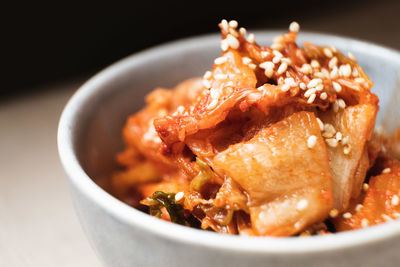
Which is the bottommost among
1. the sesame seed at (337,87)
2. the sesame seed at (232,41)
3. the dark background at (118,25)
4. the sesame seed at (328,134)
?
the dark background at (118,25)

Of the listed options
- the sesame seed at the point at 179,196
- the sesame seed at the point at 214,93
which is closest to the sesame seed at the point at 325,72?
the sesame seed at the point at 214,93

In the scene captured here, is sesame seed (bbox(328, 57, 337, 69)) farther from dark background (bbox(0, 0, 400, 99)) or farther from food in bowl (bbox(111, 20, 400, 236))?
dark background (bbox(0, 0, 400, 99))

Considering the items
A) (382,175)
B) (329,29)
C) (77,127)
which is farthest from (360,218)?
(329,29)

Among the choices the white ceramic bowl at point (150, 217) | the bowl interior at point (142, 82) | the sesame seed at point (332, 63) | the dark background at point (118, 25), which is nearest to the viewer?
the white ceramic bowl at point (150, 217)

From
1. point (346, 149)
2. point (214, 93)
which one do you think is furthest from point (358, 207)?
point (214, 93)

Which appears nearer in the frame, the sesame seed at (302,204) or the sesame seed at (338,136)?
the sesame seed at (302,204)

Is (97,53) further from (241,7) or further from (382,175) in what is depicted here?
(382,175)

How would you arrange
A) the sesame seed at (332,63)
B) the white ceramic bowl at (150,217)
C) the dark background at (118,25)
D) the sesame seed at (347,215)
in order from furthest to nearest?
1. the dark background at (118,25)
2. the sesame seed at (332,63)
3. the sesame seed at (347,215)
4. the white ceramic bowl at (150,217)

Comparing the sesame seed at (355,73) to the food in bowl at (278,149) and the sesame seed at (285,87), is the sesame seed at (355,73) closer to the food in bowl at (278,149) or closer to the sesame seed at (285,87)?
the food in bowl at (278,149)
